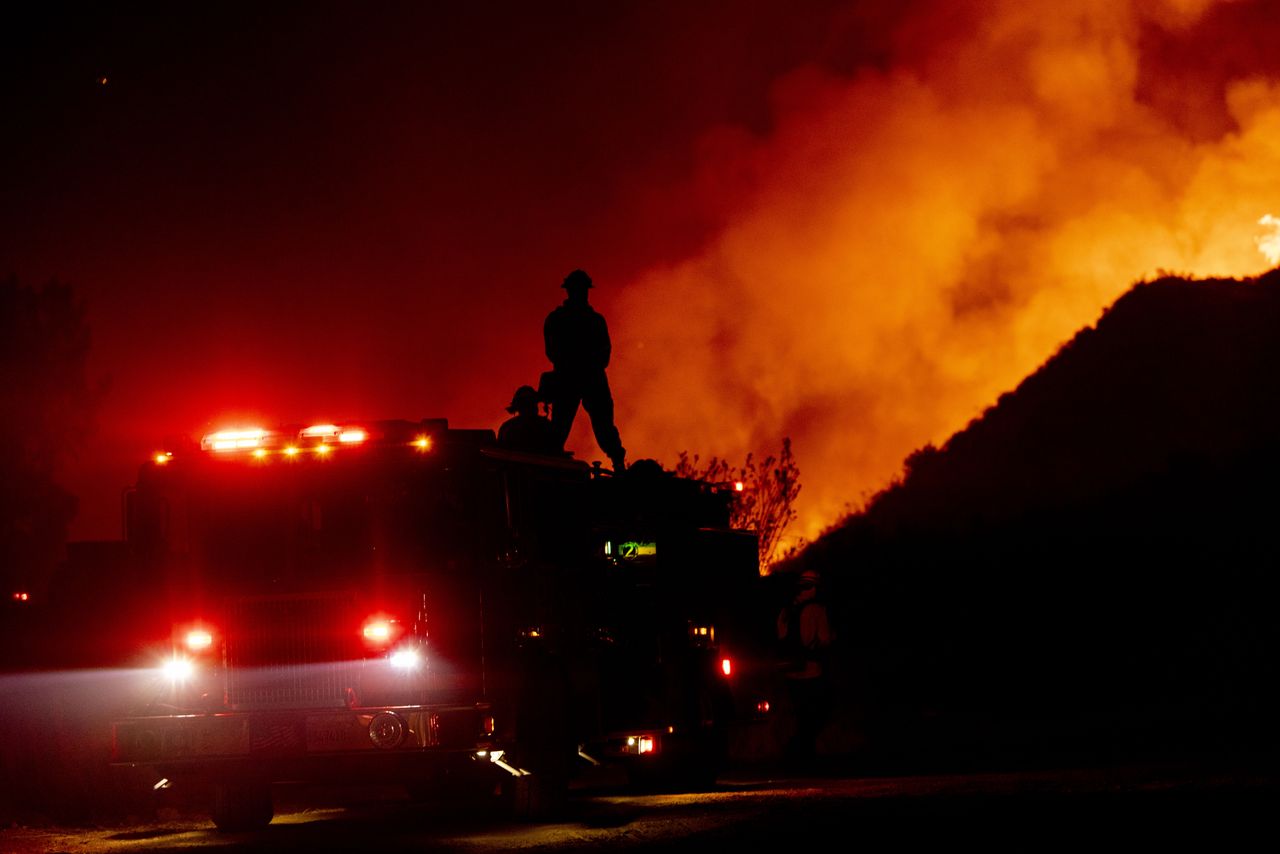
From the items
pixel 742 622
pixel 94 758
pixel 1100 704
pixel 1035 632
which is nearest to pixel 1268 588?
pixel 1035 632

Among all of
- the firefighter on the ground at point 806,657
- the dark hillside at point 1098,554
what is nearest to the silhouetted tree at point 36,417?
the dark hillside at point 1098,554

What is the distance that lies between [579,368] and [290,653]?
252 inches

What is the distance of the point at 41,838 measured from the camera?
43.2 ft

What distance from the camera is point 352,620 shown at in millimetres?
12227

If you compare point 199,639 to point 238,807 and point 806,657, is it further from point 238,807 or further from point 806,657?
point 806,657

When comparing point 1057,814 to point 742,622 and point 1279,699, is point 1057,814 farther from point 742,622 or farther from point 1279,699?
point 1279,699

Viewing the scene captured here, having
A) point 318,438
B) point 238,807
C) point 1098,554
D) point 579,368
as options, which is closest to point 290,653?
point 318,438

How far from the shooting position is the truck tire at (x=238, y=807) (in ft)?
44.1

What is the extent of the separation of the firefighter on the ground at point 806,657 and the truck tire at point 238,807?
7.19 metres

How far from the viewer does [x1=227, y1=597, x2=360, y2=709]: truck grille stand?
12180 millimetres

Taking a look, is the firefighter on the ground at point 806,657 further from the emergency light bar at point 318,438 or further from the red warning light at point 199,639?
the red warning light at point 199,639

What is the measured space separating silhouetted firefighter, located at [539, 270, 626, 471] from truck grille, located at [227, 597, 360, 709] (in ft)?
17.7

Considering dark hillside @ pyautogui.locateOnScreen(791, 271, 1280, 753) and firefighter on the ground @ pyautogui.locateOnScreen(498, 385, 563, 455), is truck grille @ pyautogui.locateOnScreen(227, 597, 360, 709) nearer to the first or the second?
firefighter on the ground @ pyautogui.locateOnScreen(498, 385, 563, 455)

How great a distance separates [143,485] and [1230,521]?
37599 millimetres
